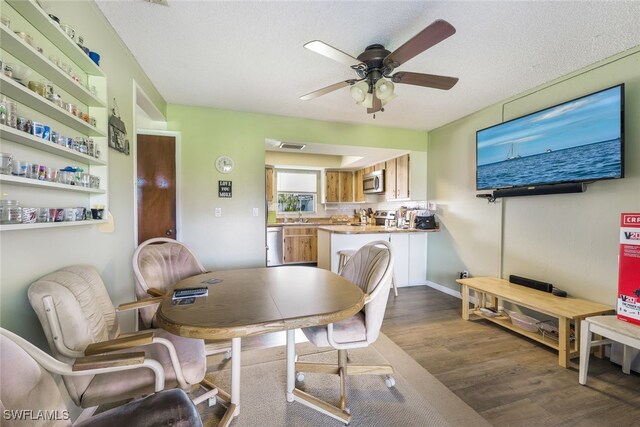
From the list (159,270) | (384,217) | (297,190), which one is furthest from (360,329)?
(297,190)

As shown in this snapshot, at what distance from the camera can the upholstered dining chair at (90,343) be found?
1.07 m

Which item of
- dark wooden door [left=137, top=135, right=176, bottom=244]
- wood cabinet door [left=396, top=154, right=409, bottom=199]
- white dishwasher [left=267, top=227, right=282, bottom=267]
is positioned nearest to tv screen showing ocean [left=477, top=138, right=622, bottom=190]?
wood cabinet door [left=396, top=154, right=409, bottom=199]

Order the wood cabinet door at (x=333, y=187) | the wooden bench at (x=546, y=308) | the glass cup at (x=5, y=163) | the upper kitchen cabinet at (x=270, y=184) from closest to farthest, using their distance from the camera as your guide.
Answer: the glass cup at (x=5, y=163)
the wooden bench at (x=546, y=308)
the upper kitchen cabinet at (x=270, y=184)
the wood cabinet door at (x=333, y=187)

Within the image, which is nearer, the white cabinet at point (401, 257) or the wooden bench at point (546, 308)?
the wooden bench at point (546, 308)

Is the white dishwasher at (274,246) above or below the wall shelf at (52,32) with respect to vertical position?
below

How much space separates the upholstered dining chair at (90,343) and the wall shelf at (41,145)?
57 centimetres

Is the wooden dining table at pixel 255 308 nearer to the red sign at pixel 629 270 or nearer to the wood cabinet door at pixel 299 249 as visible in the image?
the red sign at pixel 629 270

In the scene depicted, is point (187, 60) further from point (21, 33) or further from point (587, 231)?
point (587, 231)

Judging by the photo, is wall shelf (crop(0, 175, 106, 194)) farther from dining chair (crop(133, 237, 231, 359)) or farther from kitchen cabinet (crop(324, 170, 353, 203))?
kitchen cabinet (crop(324, 170, 353, 203))

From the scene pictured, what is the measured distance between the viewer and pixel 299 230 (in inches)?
224

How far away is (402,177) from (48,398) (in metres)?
4.36

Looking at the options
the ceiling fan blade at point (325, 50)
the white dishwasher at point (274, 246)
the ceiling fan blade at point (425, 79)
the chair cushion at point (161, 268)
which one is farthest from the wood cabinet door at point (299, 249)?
the ceiling fan blade at point (325, 50)

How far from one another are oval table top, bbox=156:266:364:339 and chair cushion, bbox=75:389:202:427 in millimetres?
244

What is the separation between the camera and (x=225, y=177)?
332cm
